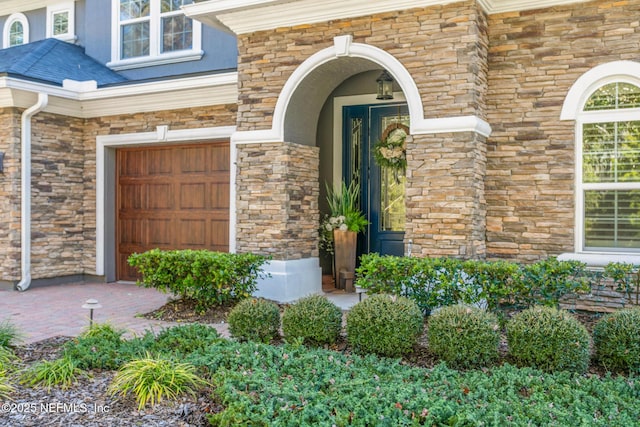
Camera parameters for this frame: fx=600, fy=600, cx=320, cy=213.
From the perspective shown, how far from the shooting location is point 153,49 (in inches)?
448

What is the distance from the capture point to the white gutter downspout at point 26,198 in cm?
969

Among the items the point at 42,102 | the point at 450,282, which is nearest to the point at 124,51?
the point at 42,102

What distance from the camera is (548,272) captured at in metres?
5.68

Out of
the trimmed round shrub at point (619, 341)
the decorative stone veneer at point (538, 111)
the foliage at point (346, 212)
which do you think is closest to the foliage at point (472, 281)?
the trimmed round shrub at point (619, 341)

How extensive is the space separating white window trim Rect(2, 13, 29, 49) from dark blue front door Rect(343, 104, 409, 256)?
829cm

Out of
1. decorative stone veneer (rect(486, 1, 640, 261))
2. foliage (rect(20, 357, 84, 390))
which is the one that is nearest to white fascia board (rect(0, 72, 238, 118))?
decorative stone veneer (rect(486, 1, 640, 261))

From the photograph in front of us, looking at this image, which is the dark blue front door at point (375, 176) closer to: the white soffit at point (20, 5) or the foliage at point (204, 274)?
the foliage at point (204, 274)

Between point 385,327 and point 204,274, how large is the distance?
9.65 ft

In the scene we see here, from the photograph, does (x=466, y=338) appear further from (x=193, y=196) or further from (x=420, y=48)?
(x=193, y=196)

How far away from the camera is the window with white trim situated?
22.2ft

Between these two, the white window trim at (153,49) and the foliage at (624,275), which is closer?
the foliage at (624,275)

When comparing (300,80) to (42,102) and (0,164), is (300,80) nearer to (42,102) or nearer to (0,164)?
(42,102)

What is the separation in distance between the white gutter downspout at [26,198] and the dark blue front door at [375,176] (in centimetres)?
495

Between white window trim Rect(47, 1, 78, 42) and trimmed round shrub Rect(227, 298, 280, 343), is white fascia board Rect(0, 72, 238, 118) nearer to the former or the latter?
white window trim Rect(47, 1, 78, 42)
